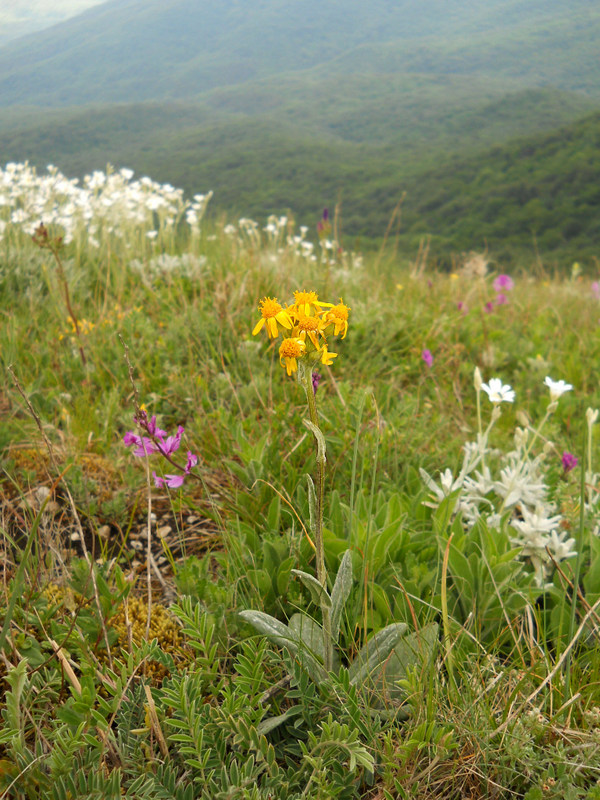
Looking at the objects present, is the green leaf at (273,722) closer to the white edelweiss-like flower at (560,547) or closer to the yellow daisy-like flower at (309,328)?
the yellow daisy-like flower at (309,328)

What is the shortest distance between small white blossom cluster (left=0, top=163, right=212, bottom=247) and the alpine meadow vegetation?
220 centimetres

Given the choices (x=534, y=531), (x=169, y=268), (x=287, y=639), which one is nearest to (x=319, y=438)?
(x=287, y=639)

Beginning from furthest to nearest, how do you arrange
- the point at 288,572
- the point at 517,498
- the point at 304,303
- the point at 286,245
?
the point at 286,245 → the point at 517,498 → the point at 288,572 → the point at 304,303

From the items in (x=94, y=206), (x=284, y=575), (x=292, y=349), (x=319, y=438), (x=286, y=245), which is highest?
(x=94, y=206)

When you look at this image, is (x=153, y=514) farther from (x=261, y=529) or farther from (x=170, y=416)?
(x=170, y=416)

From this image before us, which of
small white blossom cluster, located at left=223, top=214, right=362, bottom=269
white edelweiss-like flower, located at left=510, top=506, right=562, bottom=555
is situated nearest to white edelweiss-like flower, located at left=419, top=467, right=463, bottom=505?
white edelweiss-like flower, located at left=510, top=506, right=562, bottom=555

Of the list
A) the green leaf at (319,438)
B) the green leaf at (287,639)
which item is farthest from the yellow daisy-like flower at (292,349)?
the green leaf at (287,639)

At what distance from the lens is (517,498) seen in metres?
1.92

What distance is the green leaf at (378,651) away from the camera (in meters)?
1.35

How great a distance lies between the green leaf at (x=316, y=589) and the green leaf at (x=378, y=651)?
0.67 feet

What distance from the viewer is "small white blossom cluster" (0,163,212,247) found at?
212 inches

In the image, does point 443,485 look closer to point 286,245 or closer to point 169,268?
point 169,268

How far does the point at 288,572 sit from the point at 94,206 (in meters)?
5.55

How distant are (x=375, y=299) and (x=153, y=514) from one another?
2.57m
